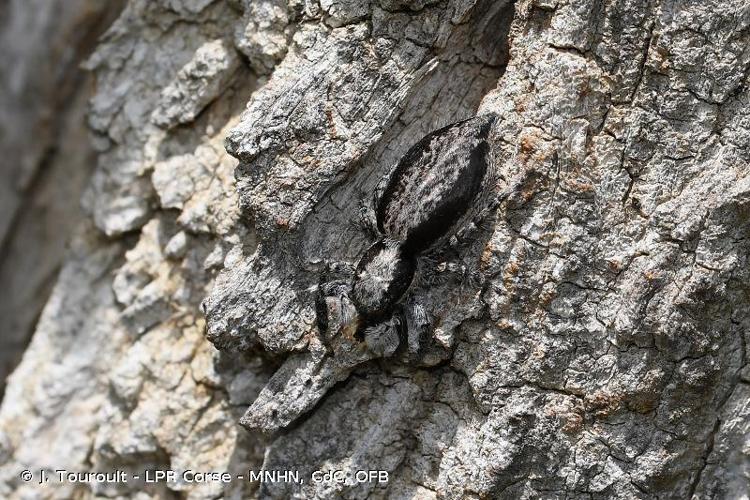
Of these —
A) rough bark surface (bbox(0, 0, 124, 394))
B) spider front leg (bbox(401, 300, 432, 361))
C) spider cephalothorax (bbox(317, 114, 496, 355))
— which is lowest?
spider front leg (bbox(401, 300, 432, 361))

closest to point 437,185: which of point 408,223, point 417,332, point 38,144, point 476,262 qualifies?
point 408,223

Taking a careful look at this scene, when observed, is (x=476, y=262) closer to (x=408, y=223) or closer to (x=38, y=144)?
(x=408, y=223)

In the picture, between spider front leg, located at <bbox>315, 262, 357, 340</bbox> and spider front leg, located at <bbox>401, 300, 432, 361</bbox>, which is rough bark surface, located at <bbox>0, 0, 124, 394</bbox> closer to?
spider front leg, located at <bbox>315, 262, 357, 340</bbox>

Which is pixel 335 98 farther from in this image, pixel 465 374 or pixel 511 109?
pixel 465 374

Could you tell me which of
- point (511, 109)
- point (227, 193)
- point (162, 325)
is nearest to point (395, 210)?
point (511, 109)

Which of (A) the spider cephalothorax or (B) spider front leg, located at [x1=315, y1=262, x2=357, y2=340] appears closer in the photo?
(A) the spider cephalothorax

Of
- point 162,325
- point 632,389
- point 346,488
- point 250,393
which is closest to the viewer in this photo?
point 632,389

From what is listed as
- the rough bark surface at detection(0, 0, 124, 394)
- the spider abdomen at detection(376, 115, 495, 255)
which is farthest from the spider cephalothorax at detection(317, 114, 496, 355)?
the rough bark surface at detection(0, 0, 124, 394)
